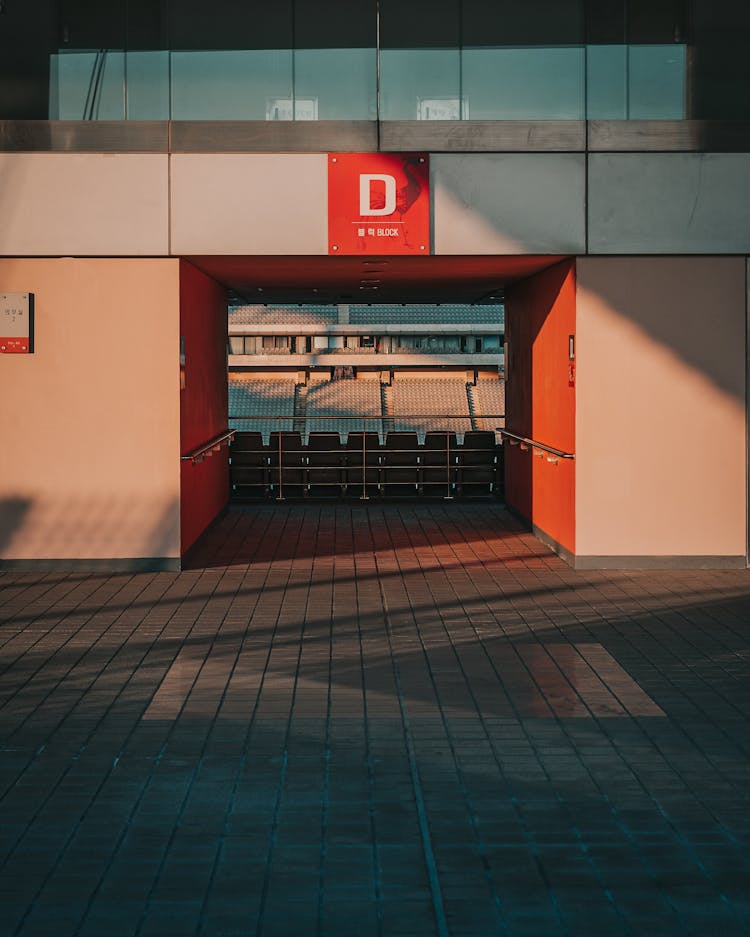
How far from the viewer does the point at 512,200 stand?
1074cm

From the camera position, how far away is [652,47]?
34.7 feet

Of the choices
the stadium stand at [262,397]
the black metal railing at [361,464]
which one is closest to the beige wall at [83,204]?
the black metal railing at [361,464]

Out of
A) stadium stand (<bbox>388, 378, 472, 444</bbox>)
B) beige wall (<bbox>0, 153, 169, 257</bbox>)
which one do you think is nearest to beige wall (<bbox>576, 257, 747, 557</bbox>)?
beige wall (<bbox>0, 153, 169, 257</bbox>)

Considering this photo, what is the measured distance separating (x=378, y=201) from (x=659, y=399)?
285cm

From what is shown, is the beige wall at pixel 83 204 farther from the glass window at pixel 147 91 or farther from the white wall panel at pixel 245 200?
the glass window at pixel 147 91

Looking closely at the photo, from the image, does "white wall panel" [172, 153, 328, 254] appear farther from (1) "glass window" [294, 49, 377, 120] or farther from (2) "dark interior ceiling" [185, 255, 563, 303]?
(1) "glass window" [294, 49, 377, 120]

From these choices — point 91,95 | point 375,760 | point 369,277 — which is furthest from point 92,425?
point 375,760

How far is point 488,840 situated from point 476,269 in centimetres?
860

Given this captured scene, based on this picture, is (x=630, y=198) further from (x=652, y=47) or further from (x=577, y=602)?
(x=577, y=602)

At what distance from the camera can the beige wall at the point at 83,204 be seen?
1062cm

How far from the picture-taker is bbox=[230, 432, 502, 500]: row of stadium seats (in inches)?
682

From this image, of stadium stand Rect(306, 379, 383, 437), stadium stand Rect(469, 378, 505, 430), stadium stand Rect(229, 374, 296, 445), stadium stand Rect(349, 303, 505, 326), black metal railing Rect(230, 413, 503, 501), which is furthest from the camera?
stadium stand Rect(306, 379, 383, 437)

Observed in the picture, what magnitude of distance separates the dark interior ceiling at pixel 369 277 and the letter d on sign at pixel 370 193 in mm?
488

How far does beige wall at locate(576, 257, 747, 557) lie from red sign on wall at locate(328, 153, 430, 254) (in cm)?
151
